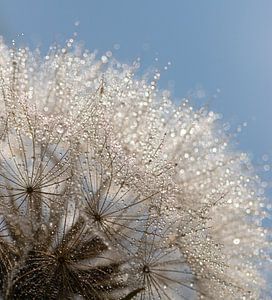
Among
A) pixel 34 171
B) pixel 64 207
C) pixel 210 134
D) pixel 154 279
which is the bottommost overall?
pixel 154 279

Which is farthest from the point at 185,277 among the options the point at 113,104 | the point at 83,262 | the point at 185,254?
the point at 113,104

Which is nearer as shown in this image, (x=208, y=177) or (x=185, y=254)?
(x=185, y=254)

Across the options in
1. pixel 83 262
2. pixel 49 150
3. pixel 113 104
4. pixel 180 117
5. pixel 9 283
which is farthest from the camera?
pixel 180 117

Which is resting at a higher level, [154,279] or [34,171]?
[34,171]

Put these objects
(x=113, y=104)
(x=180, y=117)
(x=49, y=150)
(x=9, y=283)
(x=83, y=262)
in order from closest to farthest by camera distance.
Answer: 1. (x=9, y=283)
2. (x=83, y=262)
3. (x=49, y=150)
4. (x=113, y=104)
5. (x=180, y=117)

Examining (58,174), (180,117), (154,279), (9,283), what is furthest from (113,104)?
(9,283)

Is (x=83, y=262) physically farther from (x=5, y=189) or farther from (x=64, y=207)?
(x=5, y=189)

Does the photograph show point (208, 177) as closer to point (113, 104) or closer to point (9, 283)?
point (113, 104)
